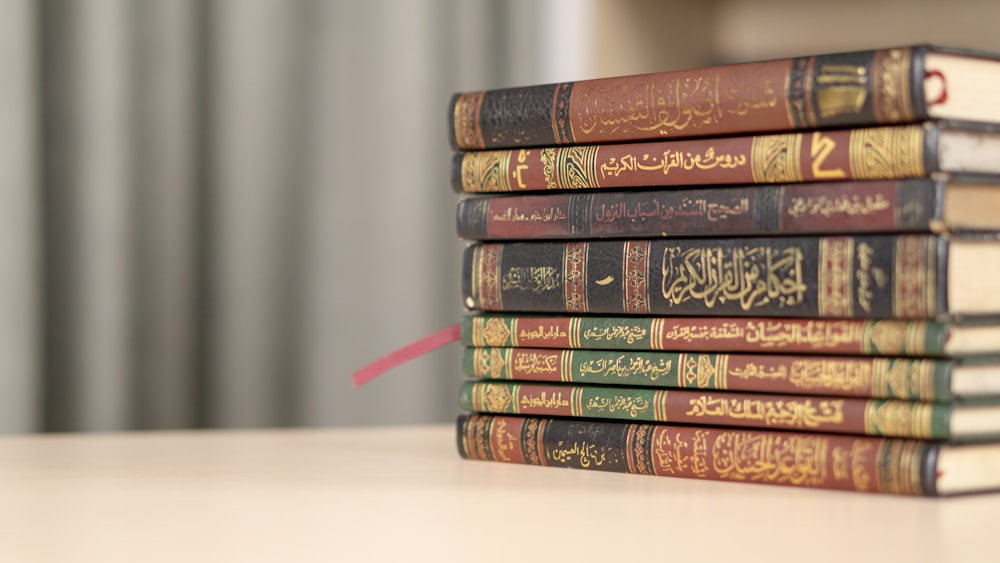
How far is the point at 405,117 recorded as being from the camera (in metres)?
1.79

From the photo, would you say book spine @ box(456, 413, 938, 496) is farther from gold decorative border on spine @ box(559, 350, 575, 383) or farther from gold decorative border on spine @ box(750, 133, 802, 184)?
gold decorative border on spine @ box(750, 133, 802, 184)

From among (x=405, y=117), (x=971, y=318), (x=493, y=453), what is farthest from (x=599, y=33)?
(x=971, y=318)

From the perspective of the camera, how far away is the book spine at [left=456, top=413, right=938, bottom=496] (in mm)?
672

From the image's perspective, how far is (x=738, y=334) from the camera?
0.73m

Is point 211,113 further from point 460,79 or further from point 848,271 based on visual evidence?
point 848,271

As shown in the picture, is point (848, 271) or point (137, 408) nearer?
point (848, 271)

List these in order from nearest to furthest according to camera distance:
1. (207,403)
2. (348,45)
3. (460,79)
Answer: (207,403), (348,45), (460,79)

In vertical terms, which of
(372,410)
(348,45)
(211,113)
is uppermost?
(348,45)

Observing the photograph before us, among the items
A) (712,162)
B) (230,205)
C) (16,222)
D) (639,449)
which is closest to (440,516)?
(639,449)

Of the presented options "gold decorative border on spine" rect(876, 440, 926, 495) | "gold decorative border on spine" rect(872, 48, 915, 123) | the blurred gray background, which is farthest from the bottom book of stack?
the blurred gray background

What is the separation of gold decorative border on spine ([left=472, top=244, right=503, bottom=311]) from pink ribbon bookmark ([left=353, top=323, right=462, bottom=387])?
40 millimetres

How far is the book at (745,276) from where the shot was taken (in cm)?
66

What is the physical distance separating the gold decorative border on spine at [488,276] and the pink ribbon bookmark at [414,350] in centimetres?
4

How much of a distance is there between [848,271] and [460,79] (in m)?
1.25
